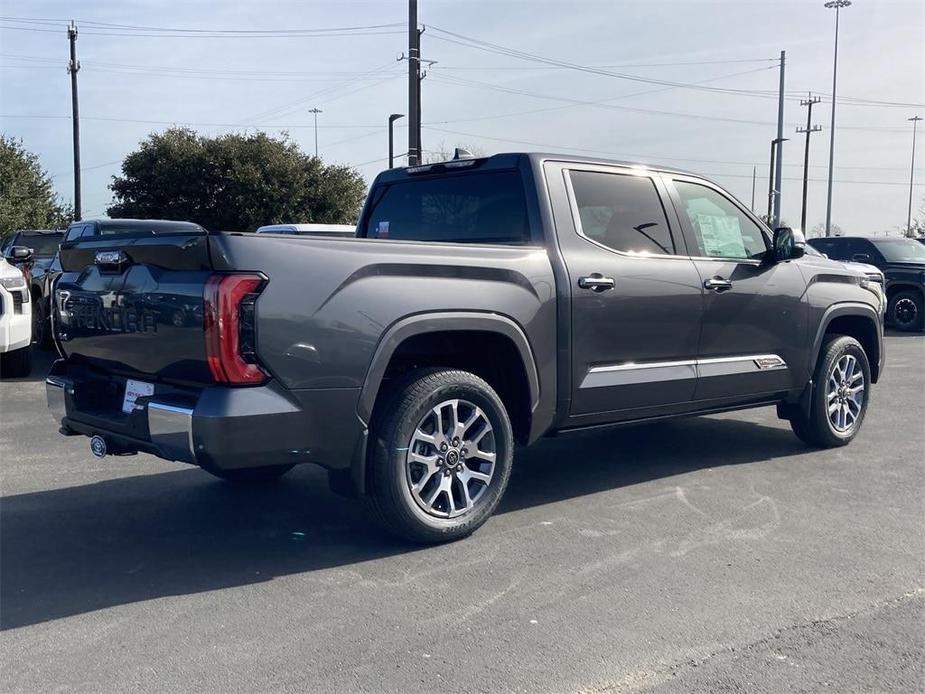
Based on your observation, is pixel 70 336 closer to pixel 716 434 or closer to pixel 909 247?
pixel 716 434

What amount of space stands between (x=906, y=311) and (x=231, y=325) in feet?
53.2

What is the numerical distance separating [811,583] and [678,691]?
4.17 feet

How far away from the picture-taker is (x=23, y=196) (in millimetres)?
34938

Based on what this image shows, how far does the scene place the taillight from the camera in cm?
376

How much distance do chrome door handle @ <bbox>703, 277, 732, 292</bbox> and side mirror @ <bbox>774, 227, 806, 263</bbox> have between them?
591 millimetres

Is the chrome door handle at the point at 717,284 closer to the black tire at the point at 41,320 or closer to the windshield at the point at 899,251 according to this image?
the black tire at the point at 41,320

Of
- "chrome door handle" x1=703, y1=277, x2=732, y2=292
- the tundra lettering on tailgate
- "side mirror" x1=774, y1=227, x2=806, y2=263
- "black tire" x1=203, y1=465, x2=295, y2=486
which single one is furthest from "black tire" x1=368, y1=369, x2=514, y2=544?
"side mirror" x1=774, y1=227, x2=806, y2=263

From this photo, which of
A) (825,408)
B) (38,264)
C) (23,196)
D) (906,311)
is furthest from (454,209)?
(23,196)

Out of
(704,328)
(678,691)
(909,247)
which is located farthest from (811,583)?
(909,247)

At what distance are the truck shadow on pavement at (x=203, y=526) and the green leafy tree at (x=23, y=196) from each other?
30.7 m

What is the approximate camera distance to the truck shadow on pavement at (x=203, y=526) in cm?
402

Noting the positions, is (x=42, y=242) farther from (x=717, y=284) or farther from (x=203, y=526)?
(x=717, y=284)

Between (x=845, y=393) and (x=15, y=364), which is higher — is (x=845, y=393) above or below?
above

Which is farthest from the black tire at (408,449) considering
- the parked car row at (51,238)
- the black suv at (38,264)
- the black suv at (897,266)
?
the black suv at (897,266)
